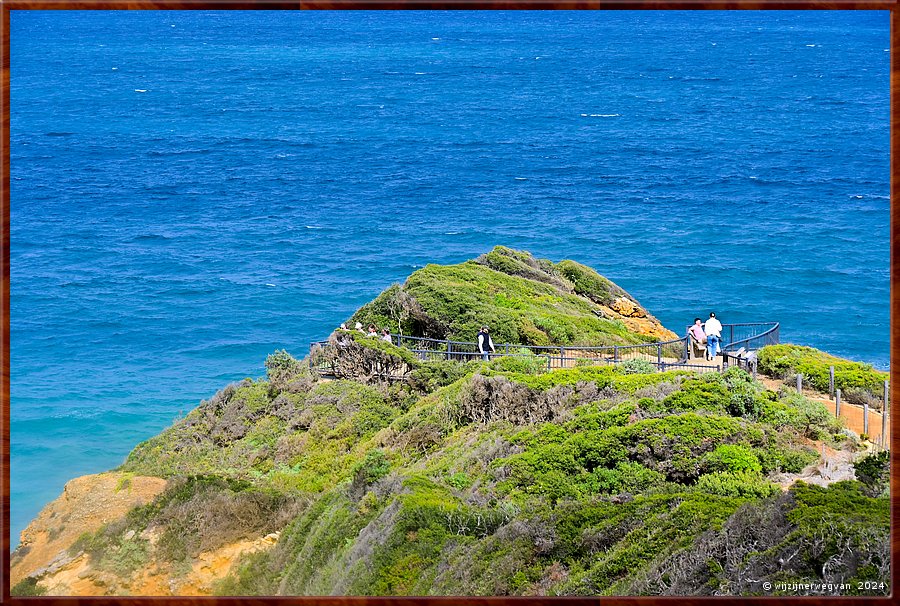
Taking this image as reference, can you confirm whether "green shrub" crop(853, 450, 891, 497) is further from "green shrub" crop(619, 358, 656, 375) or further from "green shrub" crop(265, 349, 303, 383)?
"green shrub" crop(265, 349, 303, 383)

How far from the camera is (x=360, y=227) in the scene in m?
60.3

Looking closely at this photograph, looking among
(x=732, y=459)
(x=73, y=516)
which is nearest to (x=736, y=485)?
(x=732, y=459)

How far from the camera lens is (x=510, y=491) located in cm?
1366

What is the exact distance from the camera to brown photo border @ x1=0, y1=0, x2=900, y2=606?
8664 mm

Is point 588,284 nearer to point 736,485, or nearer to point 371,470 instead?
point 371,470

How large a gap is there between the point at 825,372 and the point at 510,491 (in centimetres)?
753

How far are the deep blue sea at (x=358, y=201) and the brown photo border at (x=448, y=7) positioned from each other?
69.2ft

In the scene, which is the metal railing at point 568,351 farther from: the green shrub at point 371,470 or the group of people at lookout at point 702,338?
the green shrub at point 371,470

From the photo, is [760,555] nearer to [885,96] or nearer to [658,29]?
[885,96]

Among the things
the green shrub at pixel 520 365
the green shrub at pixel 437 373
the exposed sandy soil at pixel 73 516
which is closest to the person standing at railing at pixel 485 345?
the green shrub at pixel 437 373

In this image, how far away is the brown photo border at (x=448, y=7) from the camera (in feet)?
28.4

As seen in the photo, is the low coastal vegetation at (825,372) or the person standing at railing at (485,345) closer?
the low coastal vegetation at (825,372)

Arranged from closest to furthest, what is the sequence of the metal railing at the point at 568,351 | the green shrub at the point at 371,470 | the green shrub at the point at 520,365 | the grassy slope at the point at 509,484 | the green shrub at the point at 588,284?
the grassy slope at the point at 509,484 → the green shrub at the point at 371,470 → the green shrub at the point at 520,365 → the metal railing at the point at 568,351 → the green shrub at the point at 588,284

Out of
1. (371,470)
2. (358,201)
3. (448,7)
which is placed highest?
(358,201)
